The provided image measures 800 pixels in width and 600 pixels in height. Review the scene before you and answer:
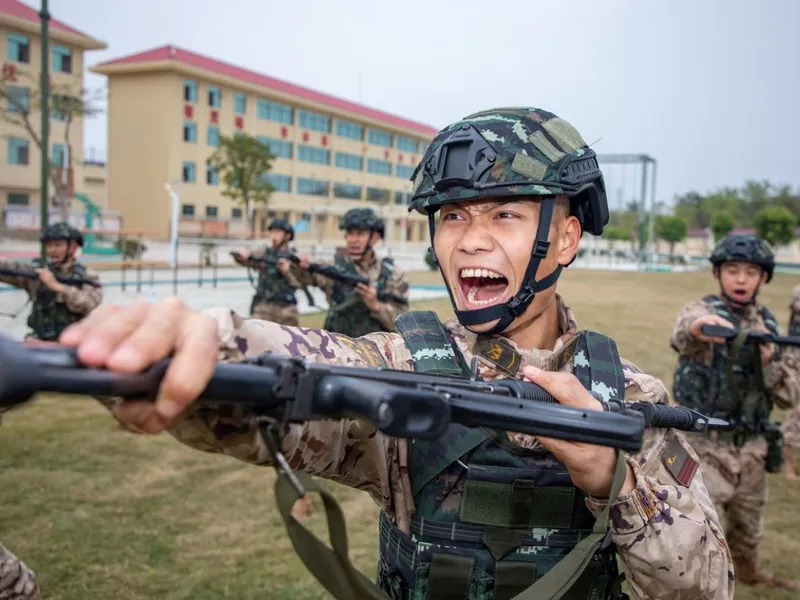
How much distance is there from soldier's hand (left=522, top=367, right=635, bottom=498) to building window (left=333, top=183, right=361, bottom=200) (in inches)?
2320

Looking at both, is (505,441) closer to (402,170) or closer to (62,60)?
(62,60)

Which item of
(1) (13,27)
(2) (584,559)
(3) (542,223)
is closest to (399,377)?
(2) (584,559)

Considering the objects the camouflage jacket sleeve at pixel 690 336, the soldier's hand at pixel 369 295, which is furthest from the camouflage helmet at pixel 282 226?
the camouflage jacket sleeve at pixel 690 336

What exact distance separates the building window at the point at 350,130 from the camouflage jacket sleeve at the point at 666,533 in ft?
193

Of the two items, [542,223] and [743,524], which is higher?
[542,223]

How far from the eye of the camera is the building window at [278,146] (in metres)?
51.9

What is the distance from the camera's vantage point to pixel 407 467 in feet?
6.26

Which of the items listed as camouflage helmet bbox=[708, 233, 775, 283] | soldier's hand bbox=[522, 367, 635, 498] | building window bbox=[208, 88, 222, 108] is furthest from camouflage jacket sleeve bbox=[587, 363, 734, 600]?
building window bbox=[208, 88, 222, 108]

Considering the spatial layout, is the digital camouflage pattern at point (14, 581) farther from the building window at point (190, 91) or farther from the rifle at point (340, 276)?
the building window at point (190, 91)

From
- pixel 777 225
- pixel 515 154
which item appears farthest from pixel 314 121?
pixel 515 154

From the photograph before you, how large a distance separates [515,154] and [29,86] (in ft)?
137

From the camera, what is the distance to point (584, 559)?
172 cm

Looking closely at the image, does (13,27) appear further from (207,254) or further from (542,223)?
(542,223)

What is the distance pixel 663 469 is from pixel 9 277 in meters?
8.07
